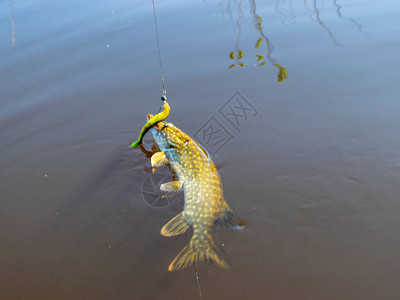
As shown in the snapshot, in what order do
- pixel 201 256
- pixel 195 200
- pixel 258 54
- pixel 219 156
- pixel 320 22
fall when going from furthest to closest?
pixel 320 22 → pixel 258 54 → pixel 219 156 → pixel 195 200 → pixel 201 256

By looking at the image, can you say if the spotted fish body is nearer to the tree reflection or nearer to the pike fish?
the pike fish

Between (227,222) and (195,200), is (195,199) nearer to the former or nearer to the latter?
(195,200)

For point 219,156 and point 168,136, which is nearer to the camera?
point 168,136

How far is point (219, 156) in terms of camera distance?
4008mm

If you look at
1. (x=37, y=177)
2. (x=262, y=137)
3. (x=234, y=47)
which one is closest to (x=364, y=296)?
(x=262, y=137)

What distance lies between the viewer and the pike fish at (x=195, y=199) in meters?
2.84

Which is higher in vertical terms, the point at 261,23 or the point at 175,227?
the point at 261,23

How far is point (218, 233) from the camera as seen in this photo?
3.01 m

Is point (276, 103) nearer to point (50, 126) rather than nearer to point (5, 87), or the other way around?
point (50, 126)

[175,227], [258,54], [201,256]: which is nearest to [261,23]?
[258,54]

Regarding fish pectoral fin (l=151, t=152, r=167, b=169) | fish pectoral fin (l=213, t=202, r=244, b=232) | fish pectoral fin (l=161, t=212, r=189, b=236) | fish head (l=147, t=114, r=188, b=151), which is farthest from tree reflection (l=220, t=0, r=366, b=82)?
fish pectoral fin (l=161, t=212, r=189, b=236)

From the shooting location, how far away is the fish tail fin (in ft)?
9.16

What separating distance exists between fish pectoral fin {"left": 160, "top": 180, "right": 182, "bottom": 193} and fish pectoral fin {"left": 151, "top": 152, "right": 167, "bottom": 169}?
347mm

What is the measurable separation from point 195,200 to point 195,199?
1 cm
